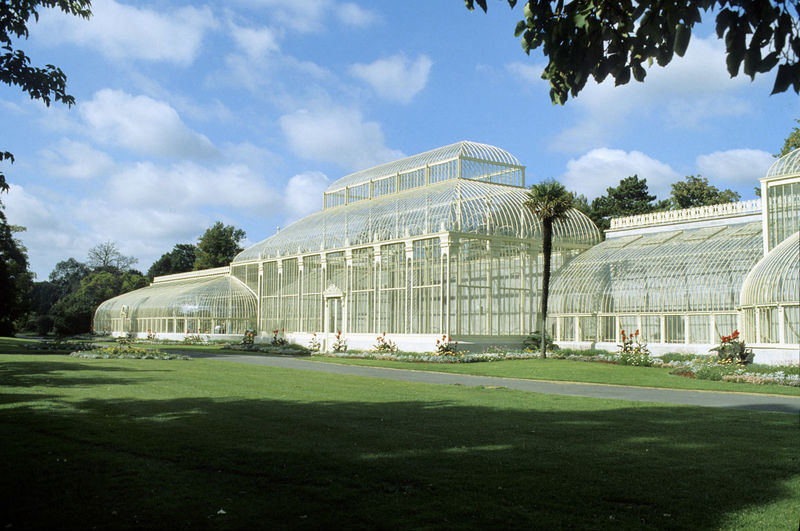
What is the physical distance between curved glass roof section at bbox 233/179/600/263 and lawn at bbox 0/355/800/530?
25105 millimetres

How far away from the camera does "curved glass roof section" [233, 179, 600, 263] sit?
3953 centimetres

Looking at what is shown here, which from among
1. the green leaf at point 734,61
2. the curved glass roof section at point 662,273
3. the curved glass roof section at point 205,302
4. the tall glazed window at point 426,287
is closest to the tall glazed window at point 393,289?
the tall glazed window at point 426,287

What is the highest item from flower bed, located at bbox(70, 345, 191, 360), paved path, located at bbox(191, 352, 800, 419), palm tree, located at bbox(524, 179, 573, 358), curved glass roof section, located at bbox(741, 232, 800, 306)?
palm tree, located at bbox(524, 179, 573, 358)

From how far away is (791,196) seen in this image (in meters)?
30.4

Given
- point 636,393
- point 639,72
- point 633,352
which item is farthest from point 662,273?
point 639,72

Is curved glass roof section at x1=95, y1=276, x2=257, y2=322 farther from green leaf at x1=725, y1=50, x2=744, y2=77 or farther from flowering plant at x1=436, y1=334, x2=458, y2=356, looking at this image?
green leaf at x1=725, y1=50, x2=744, y2=77

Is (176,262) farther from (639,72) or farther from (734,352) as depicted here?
(639,72)

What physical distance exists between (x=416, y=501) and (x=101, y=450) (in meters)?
4.61

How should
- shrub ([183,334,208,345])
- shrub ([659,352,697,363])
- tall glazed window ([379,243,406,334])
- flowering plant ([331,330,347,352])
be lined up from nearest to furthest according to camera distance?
shrub ([659,352,697,363]) → tall glazed window ([379,243,406,334]) → flowering plant ([331,330,347,352]) → shrub ([183,334,208,345])

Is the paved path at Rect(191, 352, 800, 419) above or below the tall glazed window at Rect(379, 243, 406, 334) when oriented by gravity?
below

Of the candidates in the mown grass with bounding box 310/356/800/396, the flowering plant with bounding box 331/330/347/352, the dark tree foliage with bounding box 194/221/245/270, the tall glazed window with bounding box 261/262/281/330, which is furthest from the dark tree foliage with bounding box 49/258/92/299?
the mown grass with bounding box 310/356/800/396

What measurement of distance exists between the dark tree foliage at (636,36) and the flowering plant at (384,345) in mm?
32384

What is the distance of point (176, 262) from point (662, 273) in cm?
8621

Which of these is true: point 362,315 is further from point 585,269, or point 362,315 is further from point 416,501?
point 416,501
